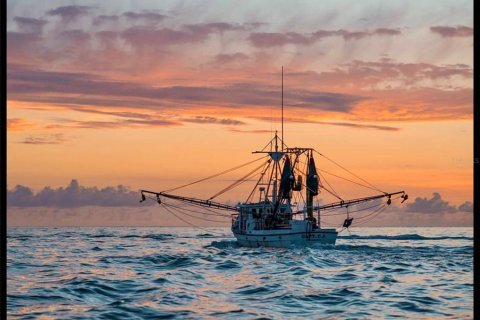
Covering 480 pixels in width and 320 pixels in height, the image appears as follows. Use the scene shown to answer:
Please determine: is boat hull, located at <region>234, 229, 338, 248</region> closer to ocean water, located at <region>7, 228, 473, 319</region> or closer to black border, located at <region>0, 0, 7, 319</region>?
ocean water, located at <region>7, 228, 473, 319</region>

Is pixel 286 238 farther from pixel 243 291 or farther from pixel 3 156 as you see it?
pixel 3 156

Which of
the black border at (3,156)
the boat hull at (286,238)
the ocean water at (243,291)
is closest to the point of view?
the black border at (3,156)

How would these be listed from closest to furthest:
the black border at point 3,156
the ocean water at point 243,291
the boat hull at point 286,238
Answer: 1. the black border at point 3,156
2. the ocean water at point 243,291
3. the boat hull at point 286,238

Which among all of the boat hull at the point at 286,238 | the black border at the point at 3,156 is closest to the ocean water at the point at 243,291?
the black border at the point at 3,156

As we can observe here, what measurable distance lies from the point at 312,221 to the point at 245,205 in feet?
30.6

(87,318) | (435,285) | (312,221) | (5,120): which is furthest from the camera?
(312,221)

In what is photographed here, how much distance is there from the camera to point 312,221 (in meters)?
88.8

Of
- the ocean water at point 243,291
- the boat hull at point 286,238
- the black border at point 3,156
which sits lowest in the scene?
the boat hull at point 286,238

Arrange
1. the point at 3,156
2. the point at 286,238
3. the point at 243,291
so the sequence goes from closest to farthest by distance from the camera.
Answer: the point at 3,156 → the point at 243,291 → the point at 286,238

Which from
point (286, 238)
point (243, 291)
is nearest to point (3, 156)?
point (243, 291)

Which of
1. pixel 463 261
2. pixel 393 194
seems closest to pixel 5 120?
pixel 463 261

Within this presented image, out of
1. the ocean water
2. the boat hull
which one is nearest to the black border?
the ocean water

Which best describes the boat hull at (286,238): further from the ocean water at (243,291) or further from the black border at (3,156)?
the black border at (3,156)

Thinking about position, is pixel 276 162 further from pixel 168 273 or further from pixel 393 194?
pixel 168 273
